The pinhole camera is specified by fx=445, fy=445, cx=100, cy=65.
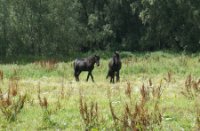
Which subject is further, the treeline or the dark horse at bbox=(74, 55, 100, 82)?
the treeline

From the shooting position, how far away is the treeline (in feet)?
163

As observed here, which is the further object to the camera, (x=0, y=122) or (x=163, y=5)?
(x=163, y=5)

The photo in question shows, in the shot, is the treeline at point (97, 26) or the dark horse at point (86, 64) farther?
the treeline at point (97, 26)

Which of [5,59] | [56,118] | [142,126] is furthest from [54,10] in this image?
[142,126]

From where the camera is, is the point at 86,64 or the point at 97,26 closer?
the point at 86,64

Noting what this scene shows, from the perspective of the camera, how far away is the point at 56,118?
1134 centimetres

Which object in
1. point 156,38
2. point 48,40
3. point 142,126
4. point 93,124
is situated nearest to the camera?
point 142,126

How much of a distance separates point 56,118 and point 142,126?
3.60 m

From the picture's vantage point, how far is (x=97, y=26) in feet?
212

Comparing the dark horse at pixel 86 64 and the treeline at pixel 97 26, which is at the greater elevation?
the treeline at pixel 97 26

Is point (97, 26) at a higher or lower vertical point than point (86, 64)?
higher

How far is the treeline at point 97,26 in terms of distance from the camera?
49.8 m

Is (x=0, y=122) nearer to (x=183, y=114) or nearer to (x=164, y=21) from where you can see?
(x=183, y=114)

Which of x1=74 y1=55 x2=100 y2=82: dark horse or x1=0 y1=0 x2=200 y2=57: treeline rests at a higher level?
x1=0 y1=0 x2=200 y2=57: treeline
